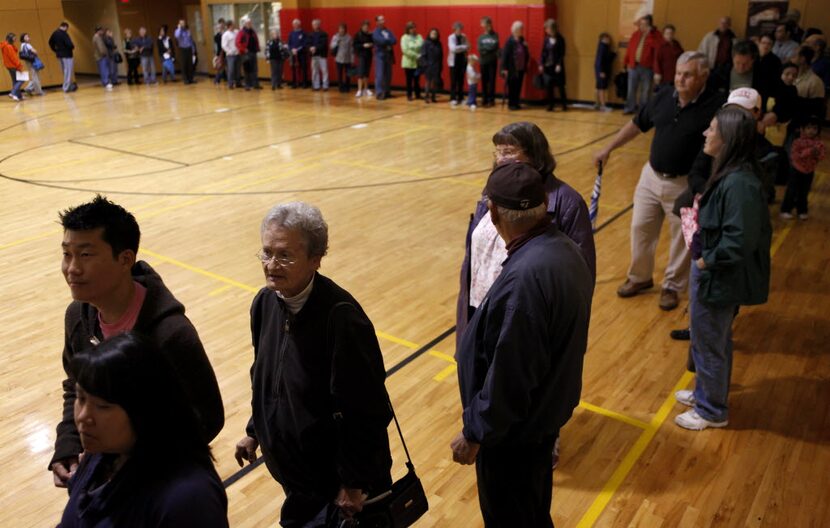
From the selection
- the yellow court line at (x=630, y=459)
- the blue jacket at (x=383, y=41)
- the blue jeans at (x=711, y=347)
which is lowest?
the yellow court line at (x=630, y=459)

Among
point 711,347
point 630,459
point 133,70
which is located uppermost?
point 133,70

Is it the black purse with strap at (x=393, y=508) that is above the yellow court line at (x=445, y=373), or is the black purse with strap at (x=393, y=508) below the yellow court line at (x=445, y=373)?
above

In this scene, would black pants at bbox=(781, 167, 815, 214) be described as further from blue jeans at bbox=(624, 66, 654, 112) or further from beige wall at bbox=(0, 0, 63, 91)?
beige wall at bbox=(0, 0, 63, 91)

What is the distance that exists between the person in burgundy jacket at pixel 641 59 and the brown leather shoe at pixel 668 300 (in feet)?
30.8

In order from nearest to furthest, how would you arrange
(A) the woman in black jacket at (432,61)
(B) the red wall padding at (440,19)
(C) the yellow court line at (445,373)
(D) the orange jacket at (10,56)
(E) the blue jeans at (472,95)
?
(C) the yellow court line at (445,373)
(B) the red wall padding at (440,19)
(E) the blue jeans at (472,95)
(A) the woman in black jacket at (432,61)
(D) the orange jacket at (10,56)

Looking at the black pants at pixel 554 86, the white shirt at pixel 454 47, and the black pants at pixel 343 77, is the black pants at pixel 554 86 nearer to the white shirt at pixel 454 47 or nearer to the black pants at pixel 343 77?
the white shirt at pixel 454 47

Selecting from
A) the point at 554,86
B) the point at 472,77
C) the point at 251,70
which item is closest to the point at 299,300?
the point at 554,86

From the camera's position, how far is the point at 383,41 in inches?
718

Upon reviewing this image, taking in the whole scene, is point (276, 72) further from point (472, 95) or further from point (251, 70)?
point (472, 95)

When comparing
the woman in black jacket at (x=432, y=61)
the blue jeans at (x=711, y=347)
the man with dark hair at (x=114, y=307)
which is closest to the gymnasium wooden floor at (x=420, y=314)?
the blue jeans at (x=711, y=347)

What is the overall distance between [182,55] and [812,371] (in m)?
22.0

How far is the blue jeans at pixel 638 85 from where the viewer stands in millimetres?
15245

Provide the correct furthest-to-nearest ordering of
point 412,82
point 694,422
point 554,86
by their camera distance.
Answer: point 412,82, point 554,86, point 694,422

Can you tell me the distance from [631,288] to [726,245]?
249cm
